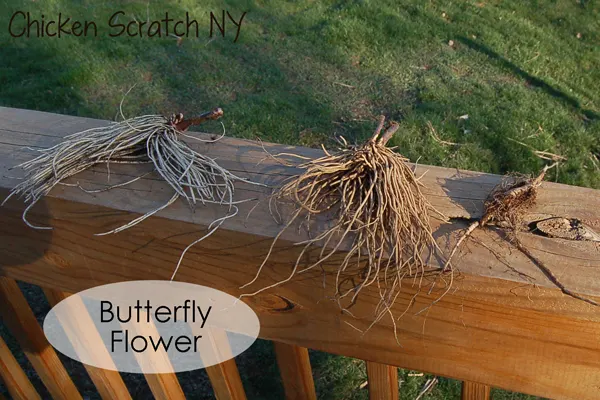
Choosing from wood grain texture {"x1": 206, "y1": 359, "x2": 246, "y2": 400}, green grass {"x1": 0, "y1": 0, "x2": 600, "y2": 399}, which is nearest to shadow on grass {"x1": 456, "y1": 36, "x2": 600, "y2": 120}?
green grass {"x1": 0, "y1": 0, "x2": 600, "y2": 399}

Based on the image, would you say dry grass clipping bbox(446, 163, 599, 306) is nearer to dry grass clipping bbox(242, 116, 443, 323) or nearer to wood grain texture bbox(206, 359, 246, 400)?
dry grass clipping bbox(242, 116, 443, 323)

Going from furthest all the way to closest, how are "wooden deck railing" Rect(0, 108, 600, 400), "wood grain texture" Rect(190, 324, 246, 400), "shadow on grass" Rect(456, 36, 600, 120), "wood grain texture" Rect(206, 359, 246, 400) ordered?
"shadow on grass" Rect(456, 36, 600, 120)
"wood grain texture" Rect(206, 359, 246, 400)
"wood grain texture" Rect(190, 324, 246, 400)
"wooden deck railing" Rect(0, 108, 600, 400)

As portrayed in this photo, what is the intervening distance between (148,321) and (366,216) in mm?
696

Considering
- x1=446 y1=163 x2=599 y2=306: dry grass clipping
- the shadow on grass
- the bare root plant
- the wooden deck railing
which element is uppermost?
the bare root plant

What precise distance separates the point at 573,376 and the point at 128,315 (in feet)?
3.23

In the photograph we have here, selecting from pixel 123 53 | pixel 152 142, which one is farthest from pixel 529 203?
pixel 123 53

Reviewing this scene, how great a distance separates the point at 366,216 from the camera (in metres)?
0.98

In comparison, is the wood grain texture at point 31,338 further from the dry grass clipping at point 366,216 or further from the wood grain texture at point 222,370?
the dry grass clipping at point 366,216

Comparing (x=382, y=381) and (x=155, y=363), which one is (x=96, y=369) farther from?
(x=382, y=381)

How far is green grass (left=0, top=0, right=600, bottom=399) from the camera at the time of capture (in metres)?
3.63

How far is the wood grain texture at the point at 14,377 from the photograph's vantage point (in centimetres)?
186

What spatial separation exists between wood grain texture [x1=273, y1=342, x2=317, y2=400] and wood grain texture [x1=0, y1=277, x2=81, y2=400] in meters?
0.79

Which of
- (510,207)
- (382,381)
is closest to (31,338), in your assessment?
(382,381)

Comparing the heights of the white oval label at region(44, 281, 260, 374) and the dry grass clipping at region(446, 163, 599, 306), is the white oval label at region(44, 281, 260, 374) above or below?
below
